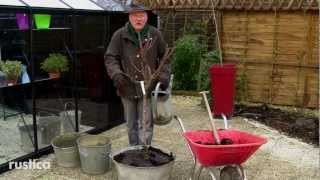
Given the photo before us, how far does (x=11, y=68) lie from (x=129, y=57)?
1392mm

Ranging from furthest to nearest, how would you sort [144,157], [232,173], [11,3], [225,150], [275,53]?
1. [275,53]
2. [11,3]
3. [144,157]
4. [232,173]
5. [225,150]

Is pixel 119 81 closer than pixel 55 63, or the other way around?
pixel 119 81

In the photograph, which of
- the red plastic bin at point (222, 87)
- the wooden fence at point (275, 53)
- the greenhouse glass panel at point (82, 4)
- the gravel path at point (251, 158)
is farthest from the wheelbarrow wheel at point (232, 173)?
the wooden fence at point (275, 53)

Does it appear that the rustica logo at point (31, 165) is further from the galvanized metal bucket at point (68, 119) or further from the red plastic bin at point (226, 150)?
the red plastic bin at point (226, 150)

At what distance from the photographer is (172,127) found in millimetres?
6883

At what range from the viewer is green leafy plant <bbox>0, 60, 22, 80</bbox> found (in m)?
5.11

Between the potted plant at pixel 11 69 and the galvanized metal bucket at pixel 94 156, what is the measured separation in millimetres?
1040

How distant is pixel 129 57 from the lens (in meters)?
4.81

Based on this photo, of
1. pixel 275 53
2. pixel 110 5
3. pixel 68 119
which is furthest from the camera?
pixel 275 53

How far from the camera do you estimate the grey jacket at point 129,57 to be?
477 cm

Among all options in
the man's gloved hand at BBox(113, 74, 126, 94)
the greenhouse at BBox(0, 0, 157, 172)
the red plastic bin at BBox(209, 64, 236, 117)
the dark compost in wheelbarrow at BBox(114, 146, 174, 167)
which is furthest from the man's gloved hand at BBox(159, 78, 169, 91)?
the red plastic bin at BBox(209, 64, 236, 117)

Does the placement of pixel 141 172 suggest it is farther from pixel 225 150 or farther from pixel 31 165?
pixel 31 165

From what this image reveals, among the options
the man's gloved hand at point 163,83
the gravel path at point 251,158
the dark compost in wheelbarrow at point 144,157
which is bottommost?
the gravel path at point 251,158

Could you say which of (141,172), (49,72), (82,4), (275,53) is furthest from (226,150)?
(275,53)
